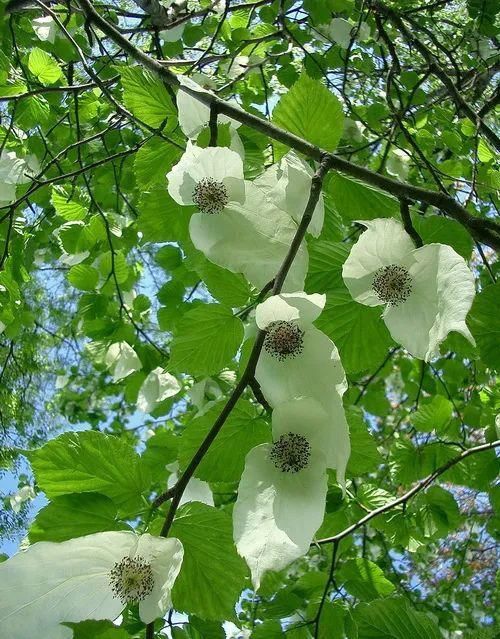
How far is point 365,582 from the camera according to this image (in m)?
0.96

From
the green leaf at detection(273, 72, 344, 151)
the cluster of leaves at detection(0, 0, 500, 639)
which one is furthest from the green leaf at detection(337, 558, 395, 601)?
the green leaf at detection(273, 72, 344, 151)

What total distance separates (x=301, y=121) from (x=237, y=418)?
0.28 meters

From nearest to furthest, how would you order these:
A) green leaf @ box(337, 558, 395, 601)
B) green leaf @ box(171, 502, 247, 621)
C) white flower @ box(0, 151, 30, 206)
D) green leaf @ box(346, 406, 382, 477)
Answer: green leaf @ box(171, 502, 247, 621) → green leaf @ box(346, 406, 382, 477) → green leaf @ box(337, 558, 395, 601) → white flower @ box(0, 151, 30, 206)

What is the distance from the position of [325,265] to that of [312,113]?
142mm

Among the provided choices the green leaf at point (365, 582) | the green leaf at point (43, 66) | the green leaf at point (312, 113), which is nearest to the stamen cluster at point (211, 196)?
the green leaf at point (312, 113)

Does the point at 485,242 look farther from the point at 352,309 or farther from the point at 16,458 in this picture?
the point at 16,458

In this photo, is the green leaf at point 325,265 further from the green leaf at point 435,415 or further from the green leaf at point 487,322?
the green leaf at point 435,415

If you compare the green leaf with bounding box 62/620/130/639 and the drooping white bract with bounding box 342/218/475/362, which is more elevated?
the drooping white bract with bounding box 342/218/475/362

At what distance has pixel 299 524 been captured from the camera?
43 cm

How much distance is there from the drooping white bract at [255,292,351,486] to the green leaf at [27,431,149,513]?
0.40 feet

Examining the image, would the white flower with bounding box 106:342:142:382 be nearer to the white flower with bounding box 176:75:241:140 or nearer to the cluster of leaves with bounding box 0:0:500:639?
the cluster of leaves with bounding box 0:0:500:639

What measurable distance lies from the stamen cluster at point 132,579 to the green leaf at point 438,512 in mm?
749

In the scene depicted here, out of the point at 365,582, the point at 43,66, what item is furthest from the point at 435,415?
the point at 43,66

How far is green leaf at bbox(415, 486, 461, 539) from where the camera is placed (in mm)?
1082
